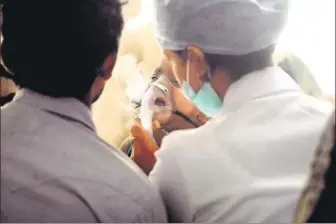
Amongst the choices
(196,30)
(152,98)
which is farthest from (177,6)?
(152,98)

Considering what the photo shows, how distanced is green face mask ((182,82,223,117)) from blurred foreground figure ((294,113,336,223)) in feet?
0.88

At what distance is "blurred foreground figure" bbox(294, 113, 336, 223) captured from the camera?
2.19 ft

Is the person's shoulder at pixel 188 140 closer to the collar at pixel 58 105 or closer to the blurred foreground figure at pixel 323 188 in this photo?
the collar at pixel 58 105

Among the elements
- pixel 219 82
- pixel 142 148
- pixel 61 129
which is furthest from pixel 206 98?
pixel 61 129

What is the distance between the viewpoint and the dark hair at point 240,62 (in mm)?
932

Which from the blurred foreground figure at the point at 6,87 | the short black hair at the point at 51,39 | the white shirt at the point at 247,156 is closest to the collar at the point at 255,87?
the white shirt at the point at 247,156

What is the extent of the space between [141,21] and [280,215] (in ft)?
1.24

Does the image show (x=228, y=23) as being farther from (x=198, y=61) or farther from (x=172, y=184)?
(x=172, y=184)

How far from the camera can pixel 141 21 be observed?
0.95m

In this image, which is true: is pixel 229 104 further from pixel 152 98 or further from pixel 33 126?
pixel 33 126

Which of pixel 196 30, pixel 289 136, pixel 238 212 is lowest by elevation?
pixel 238 212

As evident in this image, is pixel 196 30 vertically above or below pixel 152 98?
above

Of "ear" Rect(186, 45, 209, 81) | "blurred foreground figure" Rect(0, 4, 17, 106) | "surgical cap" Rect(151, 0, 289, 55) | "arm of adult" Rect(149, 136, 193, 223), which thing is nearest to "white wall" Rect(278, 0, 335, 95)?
"surgical cap" Rect(151, 0, 289, 55)

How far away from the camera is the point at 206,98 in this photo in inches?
37.3
